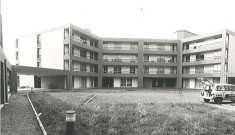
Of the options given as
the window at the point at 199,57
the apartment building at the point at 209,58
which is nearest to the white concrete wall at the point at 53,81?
the apartment building at the point at 209,58

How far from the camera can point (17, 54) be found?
38219 millimetres

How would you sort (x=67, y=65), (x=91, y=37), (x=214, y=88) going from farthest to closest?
(x=91, y=37) → (x=67, y=65) → (x=214, y=88)

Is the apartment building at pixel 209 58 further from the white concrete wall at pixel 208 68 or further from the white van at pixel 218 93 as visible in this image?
the white van at pixel 218 93

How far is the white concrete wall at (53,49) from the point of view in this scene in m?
29.7

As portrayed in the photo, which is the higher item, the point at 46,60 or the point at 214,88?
the point at 46,60

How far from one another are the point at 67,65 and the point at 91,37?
854cm

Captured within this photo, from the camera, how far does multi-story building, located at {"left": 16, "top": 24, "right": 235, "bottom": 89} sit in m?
30.5

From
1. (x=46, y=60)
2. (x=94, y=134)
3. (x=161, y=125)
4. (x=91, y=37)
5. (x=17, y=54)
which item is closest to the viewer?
(x=94, y=134)

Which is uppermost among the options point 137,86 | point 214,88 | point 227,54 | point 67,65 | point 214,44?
point 214,44

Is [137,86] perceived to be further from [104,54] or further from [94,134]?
[94,134]

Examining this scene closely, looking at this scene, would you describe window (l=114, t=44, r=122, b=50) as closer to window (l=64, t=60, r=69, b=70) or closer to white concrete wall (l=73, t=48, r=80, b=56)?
white concrete wall (l=73, t=48, r=80, b=56)

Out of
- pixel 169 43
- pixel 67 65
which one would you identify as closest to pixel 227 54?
pixel 169 43

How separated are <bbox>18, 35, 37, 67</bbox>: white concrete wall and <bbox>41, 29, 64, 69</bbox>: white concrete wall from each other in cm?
255

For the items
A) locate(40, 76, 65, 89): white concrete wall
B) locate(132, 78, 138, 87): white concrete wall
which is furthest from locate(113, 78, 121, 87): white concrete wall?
locate(40, 76, 65, 89): white concrete wall
